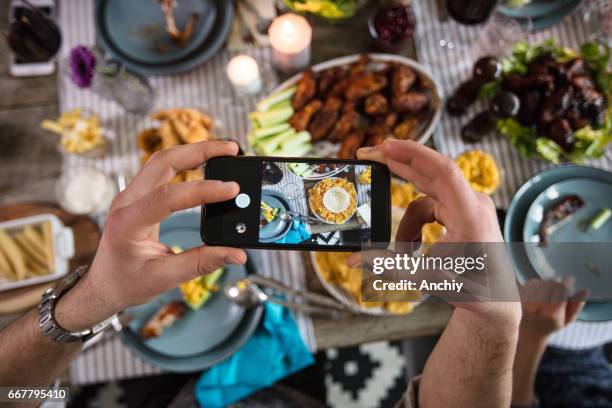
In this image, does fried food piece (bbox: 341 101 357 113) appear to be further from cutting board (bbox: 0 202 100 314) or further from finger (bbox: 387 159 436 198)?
cutting board (bbox: 0 202 100 314)

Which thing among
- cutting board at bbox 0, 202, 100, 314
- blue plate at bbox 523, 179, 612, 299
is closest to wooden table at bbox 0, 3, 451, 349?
cutting board at bbox 0, 202, 100, 314

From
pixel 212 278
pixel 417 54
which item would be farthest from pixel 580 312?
pixel 212 278

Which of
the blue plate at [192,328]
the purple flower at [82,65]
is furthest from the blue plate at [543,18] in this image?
the purple flower at [82,65]

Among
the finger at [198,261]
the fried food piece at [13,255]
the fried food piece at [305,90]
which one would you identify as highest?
the fried food piece at [305,90]

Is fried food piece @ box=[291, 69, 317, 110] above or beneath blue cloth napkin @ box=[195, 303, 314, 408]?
above

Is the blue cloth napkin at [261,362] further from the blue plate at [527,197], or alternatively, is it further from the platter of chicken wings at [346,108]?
the blue plate at [527,197]

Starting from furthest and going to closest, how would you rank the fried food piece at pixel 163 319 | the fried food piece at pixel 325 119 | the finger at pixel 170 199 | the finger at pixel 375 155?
the fried food piece at pixel 325 119, the fried food piece at pixel 163 319, the finger at pixel 375 155, the finger at pixel 170 199

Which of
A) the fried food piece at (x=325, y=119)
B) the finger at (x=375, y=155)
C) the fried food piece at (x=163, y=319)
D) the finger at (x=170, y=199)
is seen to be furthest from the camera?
the fried food piece at (x=325, y=119)
